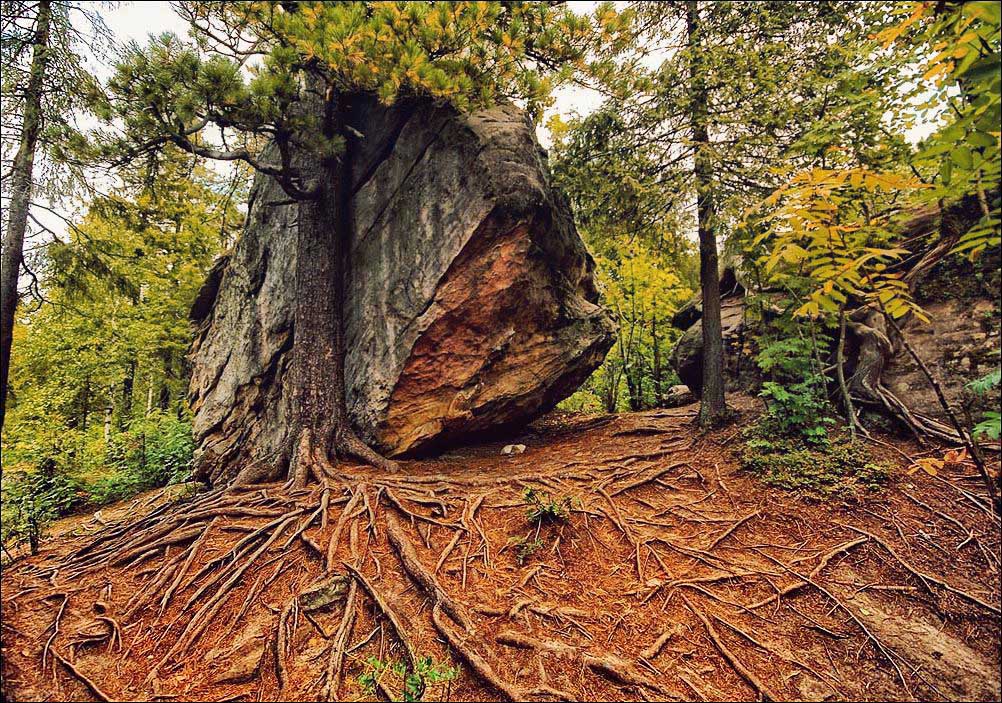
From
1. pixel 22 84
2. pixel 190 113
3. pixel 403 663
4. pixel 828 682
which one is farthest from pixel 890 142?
pixel 22 84

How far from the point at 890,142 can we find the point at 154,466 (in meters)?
11.9

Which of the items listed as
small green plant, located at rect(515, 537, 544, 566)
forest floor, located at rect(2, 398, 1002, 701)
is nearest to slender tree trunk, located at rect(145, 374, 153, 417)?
forest floor, located at rect(2, 398, 1002, 701)

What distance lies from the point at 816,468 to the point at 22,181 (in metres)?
8.40

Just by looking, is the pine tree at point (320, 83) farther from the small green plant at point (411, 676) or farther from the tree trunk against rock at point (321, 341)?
the small green plant at point (411, 676)

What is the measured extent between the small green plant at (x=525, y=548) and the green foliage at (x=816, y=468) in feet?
9.33

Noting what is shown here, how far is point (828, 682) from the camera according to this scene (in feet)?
9.96

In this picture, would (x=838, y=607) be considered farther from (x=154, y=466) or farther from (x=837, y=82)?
(x=154, y=466)

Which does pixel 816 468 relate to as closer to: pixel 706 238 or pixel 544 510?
pixel 544 510

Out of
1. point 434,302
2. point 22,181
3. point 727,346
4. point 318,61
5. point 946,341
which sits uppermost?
point 318,61

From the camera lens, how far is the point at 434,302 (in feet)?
20.9

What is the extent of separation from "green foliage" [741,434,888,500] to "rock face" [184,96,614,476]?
3.26 m

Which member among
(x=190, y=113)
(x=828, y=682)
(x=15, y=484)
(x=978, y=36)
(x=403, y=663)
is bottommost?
(x=828, y=682)

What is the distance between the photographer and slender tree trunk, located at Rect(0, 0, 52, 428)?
13.1 feet

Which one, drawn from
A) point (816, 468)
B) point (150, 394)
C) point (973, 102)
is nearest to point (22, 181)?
point (973, 102)
